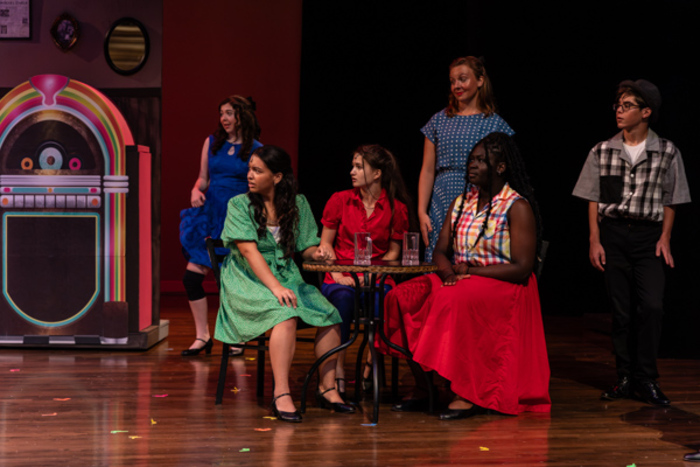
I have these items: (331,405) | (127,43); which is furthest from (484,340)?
(127,43)

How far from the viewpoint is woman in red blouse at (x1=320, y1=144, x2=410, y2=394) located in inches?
154

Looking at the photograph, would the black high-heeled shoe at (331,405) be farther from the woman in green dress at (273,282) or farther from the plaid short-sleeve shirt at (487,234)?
the plaid short-sleeve shirt at (487,234)

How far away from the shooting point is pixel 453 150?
3975mm

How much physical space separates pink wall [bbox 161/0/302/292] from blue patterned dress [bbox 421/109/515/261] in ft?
14.2

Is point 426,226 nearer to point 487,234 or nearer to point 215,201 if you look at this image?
point 487,234

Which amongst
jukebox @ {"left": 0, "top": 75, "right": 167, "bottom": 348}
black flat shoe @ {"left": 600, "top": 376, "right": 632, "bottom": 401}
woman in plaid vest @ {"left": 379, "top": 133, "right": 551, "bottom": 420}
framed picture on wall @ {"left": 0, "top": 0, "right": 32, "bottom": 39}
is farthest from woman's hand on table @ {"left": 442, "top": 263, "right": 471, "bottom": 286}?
framed picture on wall @ {"left": 0, "top": 0, "right": 32, "bottom": 39}

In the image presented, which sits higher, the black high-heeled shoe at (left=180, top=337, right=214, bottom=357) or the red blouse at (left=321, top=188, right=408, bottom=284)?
the red blouse at (left=321, top=188, right=408, bottom=284)

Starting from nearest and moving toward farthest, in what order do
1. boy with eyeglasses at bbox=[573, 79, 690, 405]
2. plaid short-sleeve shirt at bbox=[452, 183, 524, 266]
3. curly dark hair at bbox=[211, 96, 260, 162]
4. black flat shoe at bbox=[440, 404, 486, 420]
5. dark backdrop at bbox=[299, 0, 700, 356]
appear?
black flat shoe at bbox=[440, 404, 486, 420] → plaid short-sleeve shirt at bbox=[452, 183, 524, 266] → boy with eyeglasses at bbox=[573, 79, 690, 405] → curly dark hair at bbox=[211, 96, 260, 162] → dark backdrop at bbox=[299, 0, 700, 356]

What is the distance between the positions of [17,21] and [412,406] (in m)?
3.44

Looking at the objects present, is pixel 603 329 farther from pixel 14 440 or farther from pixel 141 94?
pixel 14 440

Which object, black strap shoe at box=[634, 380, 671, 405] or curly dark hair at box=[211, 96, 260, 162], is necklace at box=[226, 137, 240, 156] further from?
black strap shoe at box=[634, 380, 671, 405]

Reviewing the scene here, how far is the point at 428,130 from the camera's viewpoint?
13.5 ft

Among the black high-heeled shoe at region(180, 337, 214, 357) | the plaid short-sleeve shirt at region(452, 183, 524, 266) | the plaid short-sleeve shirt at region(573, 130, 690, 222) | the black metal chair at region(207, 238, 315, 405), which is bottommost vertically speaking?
the black high-heeled shoe at region(180, 337, 214, 357)

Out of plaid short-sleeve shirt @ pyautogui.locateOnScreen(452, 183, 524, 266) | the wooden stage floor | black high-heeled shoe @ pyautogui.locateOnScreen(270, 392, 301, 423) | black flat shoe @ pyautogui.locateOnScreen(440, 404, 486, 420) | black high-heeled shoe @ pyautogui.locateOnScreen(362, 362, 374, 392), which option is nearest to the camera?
the wooden stage floor
